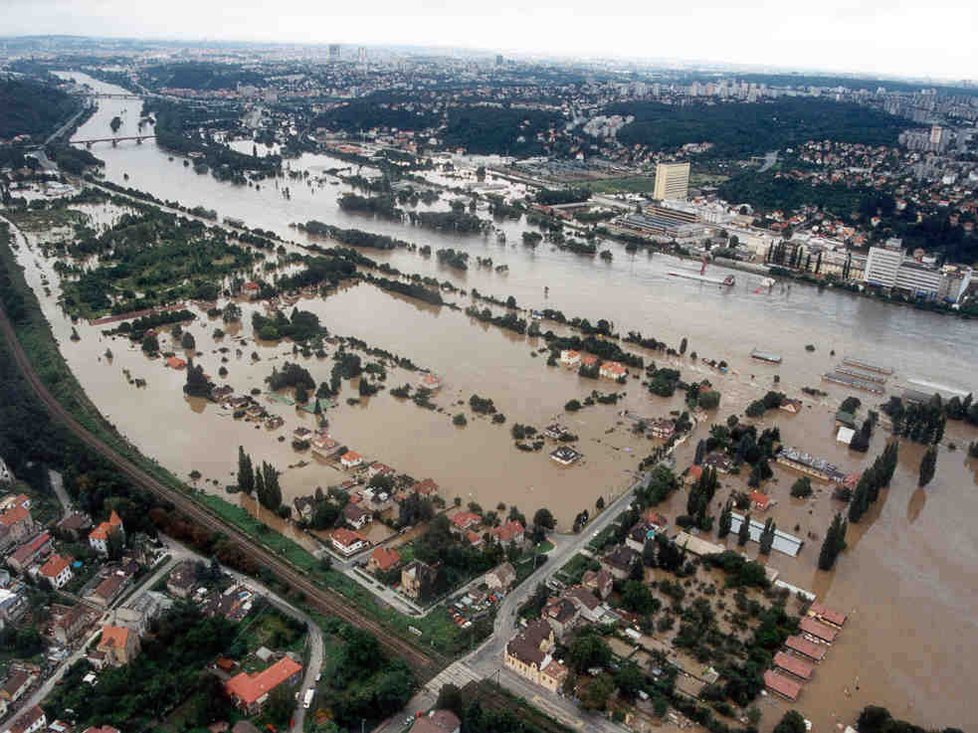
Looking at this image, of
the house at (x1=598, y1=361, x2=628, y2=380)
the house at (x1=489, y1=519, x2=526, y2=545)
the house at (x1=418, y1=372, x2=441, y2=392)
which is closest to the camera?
the house at (x1=489, y1=519, x2=526, y2=545)

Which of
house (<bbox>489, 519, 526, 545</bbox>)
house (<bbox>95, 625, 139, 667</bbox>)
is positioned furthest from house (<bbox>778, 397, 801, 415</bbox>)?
house (<bbox>95, 625, 139, 667</bbox>)

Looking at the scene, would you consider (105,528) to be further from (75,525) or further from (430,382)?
(430,382)

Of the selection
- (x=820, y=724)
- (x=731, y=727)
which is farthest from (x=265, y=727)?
(x=820, y=724)

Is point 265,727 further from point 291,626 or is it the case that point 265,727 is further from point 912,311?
point 912,311

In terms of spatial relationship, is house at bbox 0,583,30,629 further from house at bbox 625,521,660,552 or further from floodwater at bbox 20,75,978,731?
house at bbox 625,521,660,552

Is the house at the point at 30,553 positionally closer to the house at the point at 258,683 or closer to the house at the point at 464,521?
the house at the point at 258,683

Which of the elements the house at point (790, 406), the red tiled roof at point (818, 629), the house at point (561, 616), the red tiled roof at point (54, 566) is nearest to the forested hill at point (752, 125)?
the house at point (790, 406)
